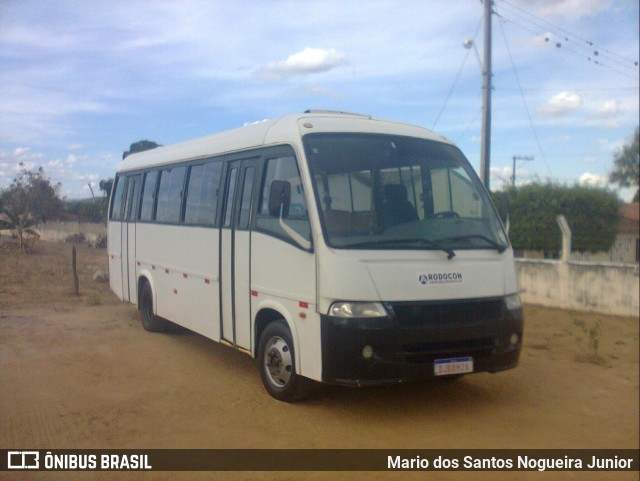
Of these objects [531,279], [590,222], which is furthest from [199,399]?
[590,222]

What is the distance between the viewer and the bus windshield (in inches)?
244

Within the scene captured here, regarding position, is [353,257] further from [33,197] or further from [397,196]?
[33,197]

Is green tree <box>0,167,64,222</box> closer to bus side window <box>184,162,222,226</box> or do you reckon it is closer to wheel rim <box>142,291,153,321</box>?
bus side window <box>184,162,222,226</box>

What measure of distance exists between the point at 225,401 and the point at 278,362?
0.71m

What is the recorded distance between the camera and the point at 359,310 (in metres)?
5.84

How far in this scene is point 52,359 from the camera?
8.36 metres

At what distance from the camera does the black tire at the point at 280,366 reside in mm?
6547

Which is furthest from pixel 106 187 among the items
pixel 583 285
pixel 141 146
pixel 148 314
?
pixel 583 285

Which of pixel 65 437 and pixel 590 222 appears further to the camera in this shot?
pixel 590 222

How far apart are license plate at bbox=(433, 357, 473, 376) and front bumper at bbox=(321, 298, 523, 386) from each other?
0.04 metres

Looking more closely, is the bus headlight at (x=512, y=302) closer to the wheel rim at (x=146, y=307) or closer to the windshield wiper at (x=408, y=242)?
the windshield wiper at (x=408, y=242)

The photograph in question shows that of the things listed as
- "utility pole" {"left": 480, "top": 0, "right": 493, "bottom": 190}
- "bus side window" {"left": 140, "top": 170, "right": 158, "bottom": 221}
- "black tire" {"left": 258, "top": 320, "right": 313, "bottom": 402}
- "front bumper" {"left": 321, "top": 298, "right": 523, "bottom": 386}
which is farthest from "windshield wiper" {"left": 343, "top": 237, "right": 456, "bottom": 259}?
"utility pole" {"left": 480, "top": 0, "right": 493, "bottom": 190}

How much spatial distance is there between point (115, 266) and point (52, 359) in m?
4.33

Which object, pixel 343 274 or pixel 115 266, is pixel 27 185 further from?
pixel 115 266
